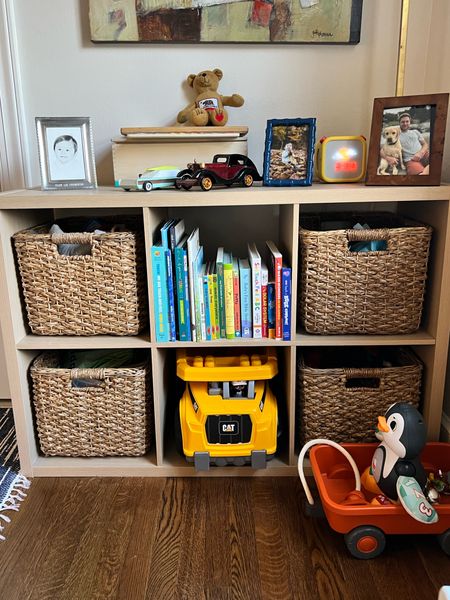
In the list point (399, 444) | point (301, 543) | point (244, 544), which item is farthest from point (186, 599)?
point (399, 444)

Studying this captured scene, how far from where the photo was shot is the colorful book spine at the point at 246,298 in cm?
132

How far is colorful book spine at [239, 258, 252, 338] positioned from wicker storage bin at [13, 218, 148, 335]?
0.89 ft

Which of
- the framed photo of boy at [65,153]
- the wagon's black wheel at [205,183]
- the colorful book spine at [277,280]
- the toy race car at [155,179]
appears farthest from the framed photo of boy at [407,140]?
the framed photo of boy at [65,153]

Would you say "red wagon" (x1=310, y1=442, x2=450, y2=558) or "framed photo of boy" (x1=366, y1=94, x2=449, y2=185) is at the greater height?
"framed photo of boy" (x1=366, y1=94, x2=449, y2=185)

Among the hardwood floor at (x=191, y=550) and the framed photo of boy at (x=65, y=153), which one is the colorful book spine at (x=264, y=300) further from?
the framed photo of boy at (x=65, y=153)

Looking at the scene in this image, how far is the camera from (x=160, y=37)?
154cm

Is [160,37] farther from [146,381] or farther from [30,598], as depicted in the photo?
[30,598]

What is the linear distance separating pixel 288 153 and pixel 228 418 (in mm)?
724

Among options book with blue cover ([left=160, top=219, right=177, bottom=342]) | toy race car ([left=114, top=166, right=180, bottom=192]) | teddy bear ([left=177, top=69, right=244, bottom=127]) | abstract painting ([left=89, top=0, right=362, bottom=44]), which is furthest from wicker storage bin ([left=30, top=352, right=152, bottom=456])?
abstract painting ([left=89, top=0, right=362, bottom=44])

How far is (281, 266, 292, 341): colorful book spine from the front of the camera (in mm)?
1312

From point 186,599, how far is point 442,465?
740 millimetres

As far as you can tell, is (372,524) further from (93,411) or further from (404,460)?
(93,411)

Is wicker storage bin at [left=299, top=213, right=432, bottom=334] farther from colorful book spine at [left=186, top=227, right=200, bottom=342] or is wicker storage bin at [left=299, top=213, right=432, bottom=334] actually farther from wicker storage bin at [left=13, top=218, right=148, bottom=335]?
wicker storage bin at [left=13, top=218, right=148, bottom=335]

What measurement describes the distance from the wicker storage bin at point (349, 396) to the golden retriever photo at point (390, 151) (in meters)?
0.52
